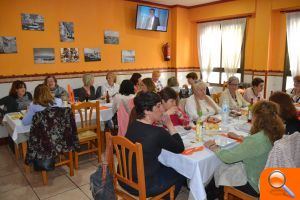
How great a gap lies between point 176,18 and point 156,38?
0.79 m

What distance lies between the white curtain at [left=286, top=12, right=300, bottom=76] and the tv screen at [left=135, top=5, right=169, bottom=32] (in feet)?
9.39

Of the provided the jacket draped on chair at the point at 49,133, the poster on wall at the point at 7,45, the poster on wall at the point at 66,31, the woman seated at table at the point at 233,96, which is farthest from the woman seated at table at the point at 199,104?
the poster on wall at the point at 7,45

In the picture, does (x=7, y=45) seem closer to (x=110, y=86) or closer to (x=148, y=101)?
(x=110, y=86)

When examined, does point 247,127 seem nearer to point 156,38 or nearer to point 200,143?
point 200,143

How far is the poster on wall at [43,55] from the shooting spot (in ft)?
15.9

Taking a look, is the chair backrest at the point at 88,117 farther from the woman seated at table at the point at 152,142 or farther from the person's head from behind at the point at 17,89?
the woman seated at table at the point at 152,142

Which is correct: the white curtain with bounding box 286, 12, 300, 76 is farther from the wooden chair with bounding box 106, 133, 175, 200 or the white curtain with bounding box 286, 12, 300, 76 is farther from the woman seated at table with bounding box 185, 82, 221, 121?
the wooden chair with bounding box 106, 133, 175, 200

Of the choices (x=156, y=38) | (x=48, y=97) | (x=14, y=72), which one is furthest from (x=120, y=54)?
(x=48, y=97)

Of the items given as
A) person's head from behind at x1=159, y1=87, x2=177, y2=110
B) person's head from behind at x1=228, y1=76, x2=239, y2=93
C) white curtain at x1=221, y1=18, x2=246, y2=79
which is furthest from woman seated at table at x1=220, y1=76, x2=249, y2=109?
white curtain at x1=221, y1=18, x2=246, y2=79

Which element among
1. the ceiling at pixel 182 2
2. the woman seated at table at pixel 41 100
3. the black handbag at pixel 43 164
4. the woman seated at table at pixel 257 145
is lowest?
the black handbag at pixel 43 164

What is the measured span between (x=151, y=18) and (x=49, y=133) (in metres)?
4.38

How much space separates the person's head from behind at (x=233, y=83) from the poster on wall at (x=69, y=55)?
3.22m

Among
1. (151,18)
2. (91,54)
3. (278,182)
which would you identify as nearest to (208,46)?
(151,18)

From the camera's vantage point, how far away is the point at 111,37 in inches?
229
